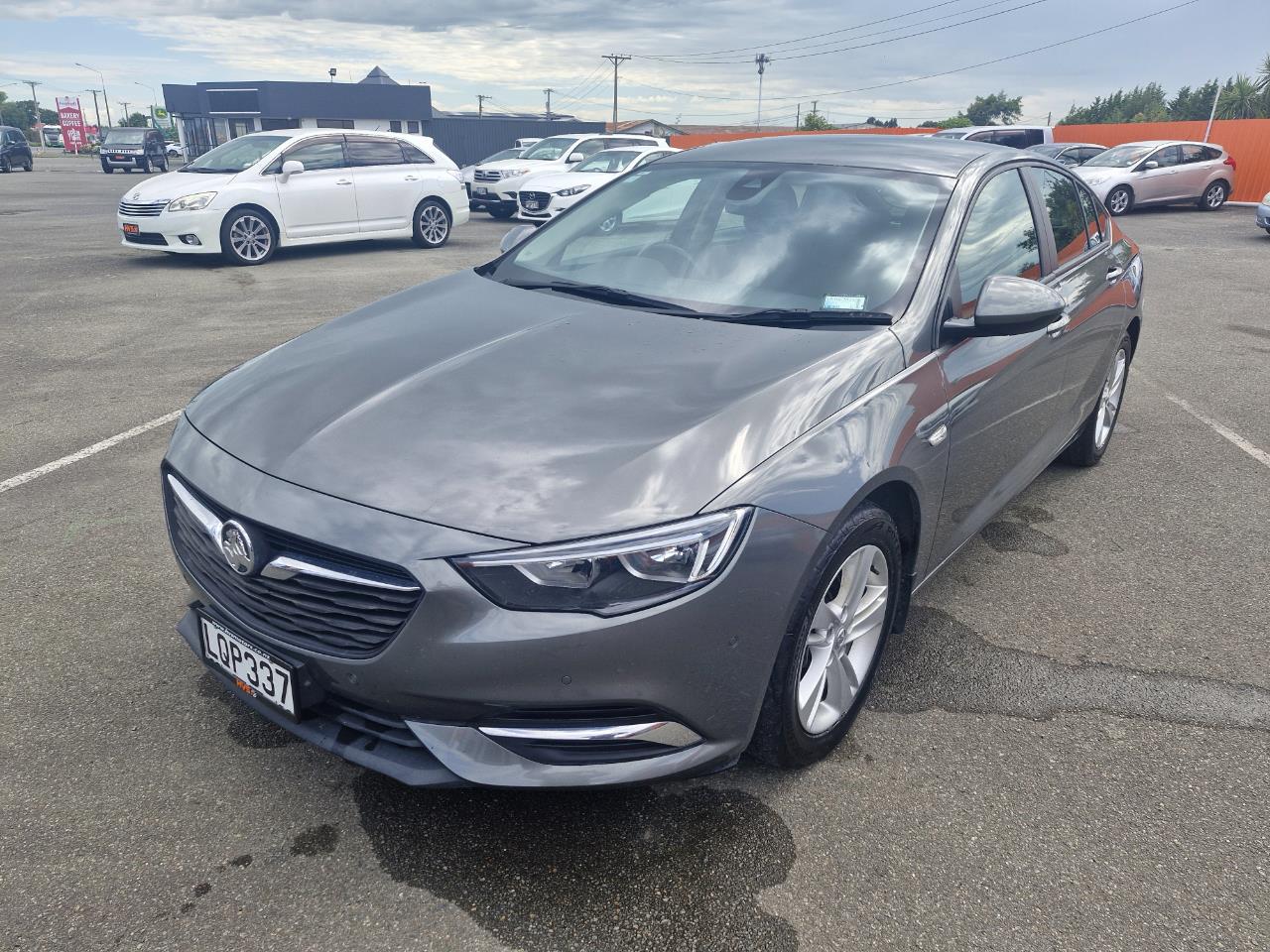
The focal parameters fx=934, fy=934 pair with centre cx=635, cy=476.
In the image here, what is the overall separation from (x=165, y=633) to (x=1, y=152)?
39751 millimetres

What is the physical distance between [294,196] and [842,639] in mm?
11118

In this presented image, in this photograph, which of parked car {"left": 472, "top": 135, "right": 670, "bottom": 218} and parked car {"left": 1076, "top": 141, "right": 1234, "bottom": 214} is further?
parked car {"left": 1076, "top": 141, "right": 1234, "bottom": 214}

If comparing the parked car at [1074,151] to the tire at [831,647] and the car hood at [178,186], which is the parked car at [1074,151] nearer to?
the car hood at [178,186]

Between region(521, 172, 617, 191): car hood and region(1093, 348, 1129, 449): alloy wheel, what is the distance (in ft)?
37.7

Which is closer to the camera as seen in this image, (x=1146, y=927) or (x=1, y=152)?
(x=1146, y=927)

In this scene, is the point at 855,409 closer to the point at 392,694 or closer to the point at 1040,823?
the point at 1040,823

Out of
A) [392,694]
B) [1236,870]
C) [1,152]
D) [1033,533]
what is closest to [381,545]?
[392,694]

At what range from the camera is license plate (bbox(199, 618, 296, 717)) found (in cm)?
212

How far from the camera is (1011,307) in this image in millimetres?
2777

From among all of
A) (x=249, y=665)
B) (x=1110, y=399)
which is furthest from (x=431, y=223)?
(x=249, y=665)

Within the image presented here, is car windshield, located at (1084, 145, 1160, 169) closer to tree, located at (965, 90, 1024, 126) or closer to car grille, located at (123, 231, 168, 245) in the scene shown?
car grille, located at (123, 231, 168, 245)

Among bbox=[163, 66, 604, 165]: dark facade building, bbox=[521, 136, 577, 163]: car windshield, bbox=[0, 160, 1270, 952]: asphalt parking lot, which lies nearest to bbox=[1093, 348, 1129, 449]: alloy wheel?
bbox=[0, 160, 1270, 952]: asphalt parking lot

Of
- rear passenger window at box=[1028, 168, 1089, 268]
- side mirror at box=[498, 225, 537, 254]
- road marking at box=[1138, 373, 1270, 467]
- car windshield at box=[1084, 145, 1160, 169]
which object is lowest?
road marking at box=[1138, 373, 1270, 467]

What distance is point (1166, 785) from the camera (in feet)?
8.39
